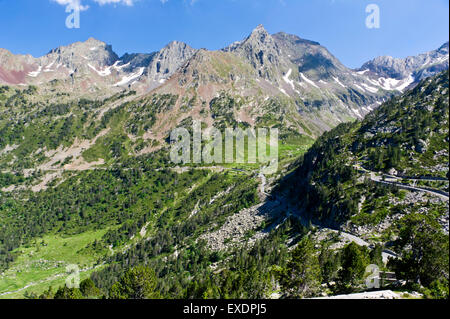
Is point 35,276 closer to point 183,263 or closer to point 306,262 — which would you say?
point 183,263

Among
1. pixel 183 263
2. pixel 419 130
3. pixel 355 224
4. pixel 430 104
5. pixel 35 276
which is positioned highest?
pixel 430 104

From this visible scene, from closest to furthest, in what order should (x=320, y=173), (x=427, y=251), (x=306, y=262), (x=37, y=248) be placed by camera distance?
(x=427, y=251) → (x=306, y=262) → (x=320, y=173) → (x=37, y=248)

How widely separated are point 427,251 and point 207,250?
78714mm

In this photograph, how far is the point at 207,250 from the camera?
346 feet

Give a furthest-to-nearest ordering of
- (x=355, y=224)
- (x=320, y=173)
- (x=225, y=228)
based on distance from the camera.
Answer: (x=225, y=228) → (x=320, y=173) → (x=355, y=224)

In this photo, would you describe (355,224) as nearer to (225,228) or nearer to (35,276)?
(225,228)

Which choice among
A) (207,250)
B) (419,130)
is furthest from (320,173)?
(207,250)

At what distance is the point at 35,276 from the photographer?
13338 centimetres

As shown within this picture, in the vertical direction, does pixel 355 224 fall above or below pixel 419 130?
below
